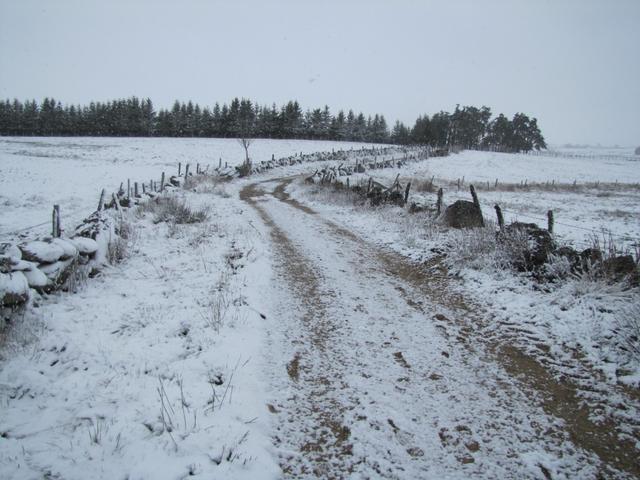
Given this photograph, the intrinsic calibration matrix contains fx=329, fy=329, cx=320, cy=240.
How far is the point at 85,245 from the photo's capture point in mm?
7379

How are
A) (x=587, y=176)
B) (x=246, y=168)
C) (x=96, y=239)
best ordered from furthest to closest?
(x=587, y=176), (x=246, y=168), (x=96, y=239)

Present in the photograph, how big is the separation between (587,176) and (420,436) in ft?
185

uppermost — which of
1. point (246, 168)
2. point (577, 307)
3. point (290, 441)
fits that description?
point (246, 168)

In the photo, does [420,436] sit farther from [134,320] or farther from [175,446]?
[134,320]

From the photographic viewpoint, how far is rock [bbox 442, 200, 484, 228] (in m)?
10.1

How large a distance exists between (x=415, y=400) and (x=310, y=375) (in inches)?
53.2

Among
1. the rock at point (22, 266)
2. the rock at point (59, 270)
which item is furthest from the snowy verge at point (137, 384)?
the rock at point (22, 266)

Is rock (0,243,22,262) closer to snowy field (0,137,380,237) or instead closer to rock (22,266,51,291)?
rock (22,266,51,291)

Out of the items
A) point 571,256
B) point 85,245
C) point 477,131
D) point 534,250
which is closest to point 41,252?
point 85,245

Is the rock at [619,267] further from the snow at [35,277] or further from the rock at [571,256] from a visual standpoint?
the snow at [35,277]

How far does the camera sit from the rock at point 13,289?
5137mm

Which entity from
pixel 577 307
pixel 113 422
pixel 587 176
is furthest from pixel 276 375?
pixel 587 176

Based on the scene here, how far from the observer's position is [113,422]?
3465 millimetres

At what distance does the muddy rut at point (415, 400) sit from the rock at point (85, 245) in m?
4.42
